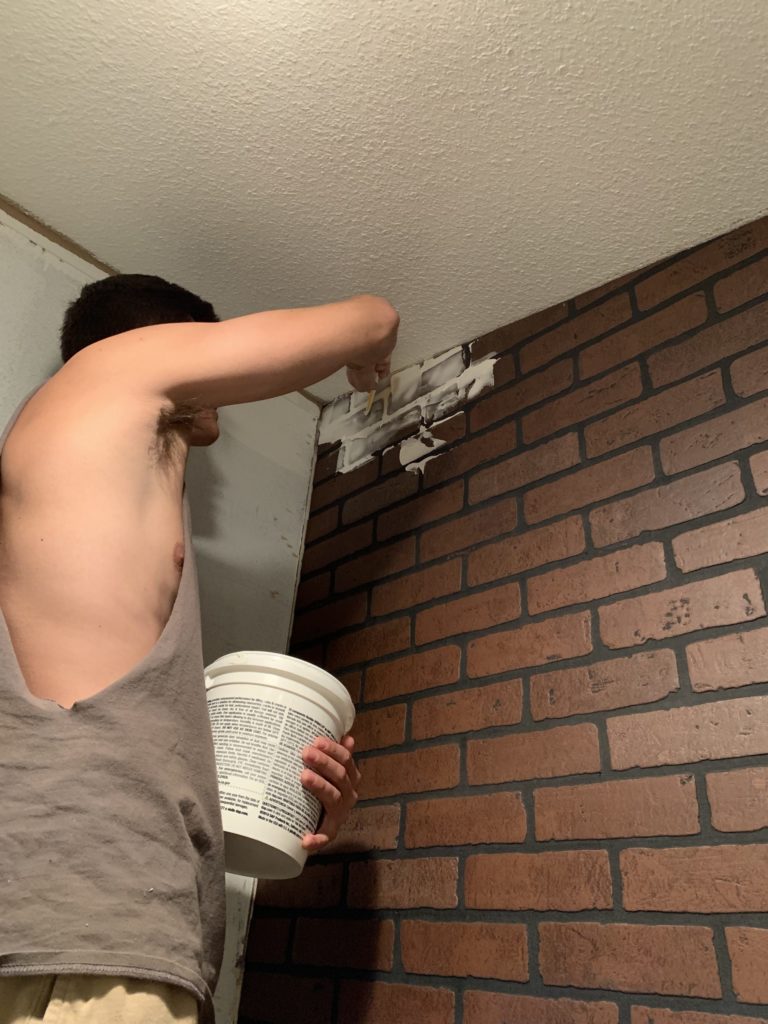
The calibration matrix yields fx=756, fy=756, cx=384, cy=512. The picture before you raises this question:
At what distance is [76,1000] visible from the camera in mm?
637

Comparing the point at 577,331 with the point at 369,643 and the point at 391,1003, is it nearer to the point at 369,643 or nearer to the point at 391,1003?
the point at 369,643

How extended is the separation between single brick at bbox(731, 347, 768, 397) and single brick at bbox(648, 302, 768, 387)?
0.9 inches

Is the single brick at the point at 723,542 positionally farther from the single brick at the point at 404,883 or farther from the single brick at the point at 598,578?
the single brick at the point at 404,883

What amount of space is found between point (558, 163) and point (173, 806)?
1130 mm

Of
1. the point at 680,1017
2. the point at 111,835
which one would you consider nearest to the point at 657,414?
the point at 680,1017

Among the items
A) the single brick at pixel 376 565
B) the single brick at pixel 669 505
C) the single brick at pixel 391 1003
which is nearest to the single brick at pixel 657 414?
the single brick at pixel 669 505

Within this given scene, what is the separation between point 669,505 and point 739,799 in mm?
428

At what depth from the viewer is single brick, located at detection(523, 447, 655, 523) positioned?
122 centimetres

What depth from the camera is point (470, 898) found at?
1.12 m

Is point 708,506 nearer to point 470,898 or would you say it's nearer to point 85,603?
point 470,898

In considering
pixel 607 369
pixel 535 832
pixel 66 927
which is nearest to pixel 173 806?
pixel 66 927

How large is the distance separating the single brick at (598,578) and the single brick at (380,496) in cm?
43

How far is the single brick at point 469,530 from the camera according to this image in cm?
138

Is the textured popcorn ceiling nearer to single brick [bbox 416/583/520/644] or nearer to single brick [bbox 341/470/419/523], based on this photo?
single brick [bbox 341/470/419/523]
